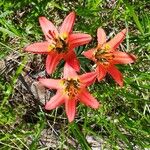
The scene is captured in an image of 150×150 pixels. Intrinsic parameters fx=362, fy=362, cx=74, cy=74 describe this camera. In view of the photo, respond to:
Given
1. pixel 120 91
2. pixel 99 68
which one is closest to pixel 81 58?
pixel 99 68

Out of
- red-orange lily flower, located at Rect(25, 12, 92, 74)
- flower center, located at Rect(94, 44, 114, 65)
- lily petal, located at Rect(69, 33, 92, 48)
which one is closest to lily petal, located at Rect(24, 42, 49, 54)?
red-orange lily flower, located at Rect(25, 12, 92, 74)

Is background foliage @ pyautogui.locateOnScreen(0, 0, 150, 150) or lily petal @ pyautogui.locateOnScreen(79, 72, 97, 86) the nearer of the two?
lily petal @ pyautogui.locateOnScreen(79, 72, 97, 86)

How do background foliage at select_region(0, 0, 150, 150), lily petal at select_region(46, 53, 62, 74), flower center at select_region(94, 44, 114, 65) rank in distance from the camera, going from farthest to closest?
background foliage at select_region(0, 0, 150, 150)
flower center at select_region(94, 44, 114, 65)
lily petal at select_region(46, 53, 62, 74)

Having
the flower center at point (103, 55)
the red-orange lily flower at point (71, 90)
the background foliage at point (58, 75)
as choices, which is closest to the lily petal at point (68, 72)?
the red-orange lily flower at point (71, 90)

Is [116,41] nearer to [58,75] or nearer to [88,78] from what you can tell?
[88,78]

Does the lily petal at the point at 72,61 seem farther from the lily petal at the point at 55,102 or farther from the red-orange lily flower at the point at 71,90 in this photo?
the lily petal at the point at 55,102

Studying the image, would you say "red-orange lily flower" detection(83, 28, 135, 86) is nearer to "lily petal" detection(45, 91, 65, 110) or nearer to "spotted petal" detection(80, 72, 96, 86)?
"spotted petal" detection(80, 72, 96, 86)

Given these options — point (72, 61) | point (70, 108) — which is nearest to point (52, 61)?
point (72, 61)
